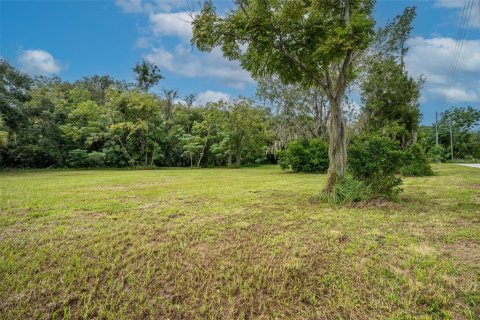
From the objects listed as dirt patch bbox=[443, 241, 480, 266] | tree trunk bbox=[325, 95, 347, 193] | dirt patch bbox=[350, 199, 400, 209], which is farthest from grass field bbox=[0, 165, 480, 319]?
tree trunk bbox=[325, 95, 347, 193]

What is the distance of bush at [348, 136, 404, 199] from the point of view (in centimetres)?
543

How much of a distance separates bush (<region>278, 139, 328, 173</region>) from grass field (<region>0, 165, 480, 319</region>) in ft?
34.7

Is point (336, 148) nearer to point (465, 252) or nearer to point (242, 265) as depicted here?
point (465, 252)

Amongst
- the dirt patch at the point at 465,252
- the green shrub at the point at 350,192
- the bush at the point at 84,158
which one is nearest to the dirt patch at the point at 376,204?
the green shrub at the point at 350,192

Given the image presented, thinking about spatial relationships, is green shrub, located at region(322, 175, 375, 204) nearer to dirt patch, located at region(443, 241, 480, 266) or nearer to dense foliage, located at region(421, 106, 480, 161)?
dirt patch, located at region(443, 241, 480, 266)

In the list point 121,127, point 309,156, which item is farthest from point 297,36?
point 121,127

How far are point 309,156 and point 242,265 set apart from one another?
13398mm

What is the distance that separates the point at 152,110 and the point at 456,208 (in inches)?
925

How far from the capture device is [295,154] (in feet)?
52.6

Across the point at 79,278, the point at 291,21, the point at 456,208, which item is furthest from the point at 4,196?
→ the point at 456,208

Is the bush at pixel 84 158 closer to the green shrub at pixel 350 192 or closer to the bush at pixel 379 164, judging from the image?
the green shrub at pixel 350 192

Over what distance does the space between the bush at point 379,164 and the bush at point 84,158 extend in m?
21.6

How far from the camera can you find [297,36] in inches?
227

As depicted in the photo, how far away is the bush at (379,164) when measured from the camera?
17.8 ft
